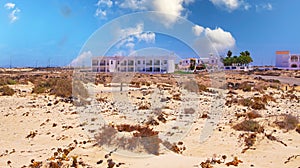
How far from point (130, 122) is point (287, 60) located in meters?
72.5

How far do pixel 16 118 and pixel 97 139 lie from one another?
6.13 meters

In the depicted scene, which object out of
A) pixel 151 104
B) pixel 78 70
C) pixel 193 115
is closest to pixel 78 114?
pixel 151 104

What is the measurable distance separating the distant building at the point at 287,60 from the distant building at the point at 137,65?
35763 millimetres

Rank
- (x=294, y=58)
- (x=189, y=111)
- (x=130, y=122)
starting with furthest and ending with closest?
(x=294, y=58)
(x=189, y=111)
(x=130, y=122)

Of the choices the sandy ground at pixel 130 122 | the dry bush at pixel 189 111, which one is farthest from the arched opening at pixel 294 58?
the dry bush at pixel 189 111

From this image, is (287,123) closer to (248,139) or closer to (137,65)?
(248,139)

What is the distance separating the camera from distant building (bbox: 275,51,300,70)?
7265 cm

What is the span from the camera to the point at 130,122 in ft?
40.2

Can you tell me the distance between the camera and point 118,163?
25.2ft

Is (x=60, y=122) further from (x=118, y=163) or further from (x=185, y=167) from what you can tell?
→ (x=185, y=167)

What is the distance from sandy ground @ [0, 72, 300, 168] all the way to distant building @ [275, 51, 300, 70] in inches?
2492

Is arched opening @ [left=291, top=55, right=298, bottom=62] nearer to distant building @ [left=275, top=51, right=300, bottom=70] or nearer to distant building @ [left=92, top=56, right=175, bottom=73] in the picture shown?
distant building @ [left=275, top=51, right=300, bottom=70]

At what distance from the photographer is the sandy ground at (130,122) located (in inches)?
312

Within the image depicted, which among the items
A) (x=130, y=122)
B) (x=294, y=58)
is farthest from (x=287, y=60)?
(x=130, y=122)
